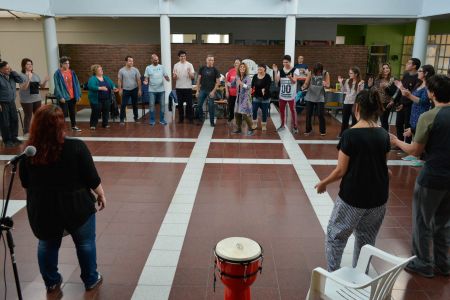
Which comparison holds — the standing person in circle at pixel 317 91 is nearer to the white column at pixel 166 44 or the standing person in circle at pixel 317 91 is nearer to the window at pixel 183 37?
the white column at pixel 166 44

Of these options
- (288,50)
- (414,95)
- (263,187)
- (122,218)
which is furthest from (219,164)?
(288,50)

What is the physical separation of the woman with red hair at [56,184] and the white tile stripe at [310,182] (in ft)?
7.71

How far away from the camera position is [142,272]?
356 cm

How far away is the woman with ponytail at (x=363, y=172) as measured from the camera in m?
2.86

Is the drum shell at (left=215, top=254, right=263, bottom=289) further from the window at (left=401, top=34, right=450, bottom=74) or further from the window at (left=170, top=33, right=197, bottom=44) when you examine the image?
the window at (left=170, top=33, right=197, bottom=44)

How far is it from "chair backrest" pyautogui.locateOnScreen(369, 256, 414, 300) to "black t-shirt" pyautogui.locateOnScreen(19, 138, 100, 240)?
2.04 meters

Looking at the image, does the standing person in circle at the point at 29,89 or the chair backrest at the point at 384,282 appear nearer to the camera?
the chair backrest at the point at 384,282

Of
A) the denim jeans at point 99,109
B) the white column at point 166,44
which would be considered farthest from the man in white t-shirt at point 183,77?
the white column at point 166,44

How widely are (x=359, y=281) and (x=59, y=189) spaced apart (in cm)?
217

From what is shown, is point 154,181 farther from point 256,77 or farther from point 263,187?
point 256,77

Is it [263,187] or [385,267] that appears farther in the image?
[263,187]

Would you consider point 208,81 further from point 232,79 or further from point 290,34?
point 290,34

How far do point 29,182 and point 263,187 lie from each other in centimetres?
344

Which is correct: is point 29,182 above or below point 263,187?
above
